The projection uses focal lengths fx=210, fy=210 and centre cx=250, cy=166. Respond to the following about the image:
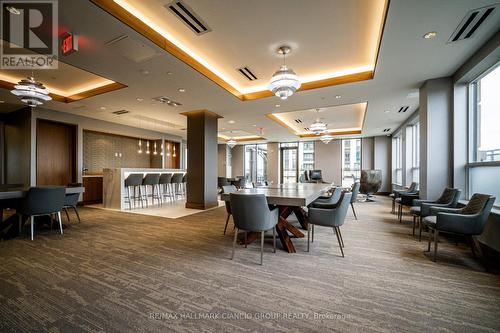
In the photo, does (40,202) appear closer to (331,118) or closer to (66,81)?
(66,81)

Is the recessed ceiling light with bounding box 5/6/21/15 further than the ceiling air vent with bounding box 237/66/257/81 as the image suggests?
No

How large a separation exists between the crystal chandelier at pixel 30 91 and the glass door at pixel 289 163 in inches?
430

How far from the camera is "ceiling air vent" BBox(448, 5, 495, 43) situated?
92.4 inches

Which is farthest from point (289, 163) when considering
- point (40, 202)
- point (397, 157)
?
point (40, 202)

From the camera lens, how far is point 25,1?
2.45m

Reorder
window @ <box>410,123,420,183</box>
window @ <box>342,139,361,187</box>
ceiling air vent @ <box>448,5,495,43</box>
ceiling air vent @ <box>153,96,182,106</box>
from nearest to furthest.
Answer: ceiling air vent @ <box>448,5,495,43</box>
ceiling air vent @ <box>153,96,182,106</box>
window @ <box>410,123,420,183</box>
window @ <box>342,139,361,187</box>

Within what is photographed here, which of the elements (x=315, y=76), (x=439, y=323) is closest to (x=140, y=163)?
(x=315, y=76)

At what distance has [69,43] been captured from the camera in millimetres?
2943

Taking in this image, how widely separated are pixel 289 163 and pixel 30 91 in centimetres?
1136

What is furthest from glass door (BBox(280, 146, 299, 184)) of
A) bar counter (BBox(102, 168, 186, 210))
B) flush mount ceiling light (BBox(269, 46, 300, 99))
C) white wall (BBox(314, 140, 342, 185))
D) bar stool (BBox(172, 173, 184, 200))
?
flush mount ceiling light (BBox(269, 46, 300, 99))

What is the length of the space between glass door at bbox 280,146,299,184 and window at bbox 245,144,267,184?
4.53ft

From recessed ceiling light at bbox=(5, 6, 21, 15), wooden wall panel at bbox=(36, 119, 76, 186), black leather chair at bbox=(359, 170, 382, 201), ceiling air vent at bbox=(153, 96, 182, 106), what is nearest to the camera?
recessed ceiling light at bbox=(5, 6, 21, 15)

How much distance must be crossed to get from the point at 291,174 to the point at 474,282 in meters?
10.9

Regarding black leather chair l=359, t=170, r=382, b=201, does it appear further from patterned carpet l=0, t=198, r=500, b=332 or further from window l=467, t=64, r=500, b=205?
patterned carpet l=0, t=198, r=500, b=332
